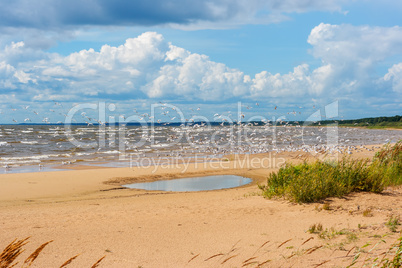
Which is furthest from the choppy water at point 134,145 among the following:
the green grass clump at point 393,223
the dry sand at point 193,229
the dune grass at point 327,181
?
the green grass clump at point 393,223

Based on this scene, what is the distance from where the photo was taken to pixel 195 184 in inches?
741

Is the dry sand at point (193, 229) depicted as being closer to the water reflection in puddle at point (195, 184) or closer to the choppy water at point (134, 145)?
the water reflection in puddle at point (195, 184)

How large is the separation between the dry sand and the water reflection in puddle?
2.42m

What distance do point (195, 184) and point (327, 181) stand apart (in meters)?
9.19

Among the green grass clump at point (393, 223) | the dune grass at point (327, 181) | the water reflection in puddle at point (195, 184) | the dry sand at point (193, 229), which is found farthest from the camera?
the water reflection in puddle at point (195, 184)

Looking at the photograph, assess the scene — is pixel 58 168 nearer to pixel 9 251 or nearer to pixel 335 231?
pixel 335 231

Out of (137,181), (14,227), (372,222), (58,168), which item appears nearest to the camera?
(372,222)

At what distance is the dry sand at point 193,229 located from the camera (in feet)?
21.9

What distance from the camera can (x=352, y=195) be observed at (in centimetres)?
1071

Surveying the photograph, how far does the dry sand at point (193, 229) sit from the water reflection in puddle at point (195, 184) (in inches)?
95.5

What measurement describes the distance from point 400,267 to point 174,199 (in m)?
10.1

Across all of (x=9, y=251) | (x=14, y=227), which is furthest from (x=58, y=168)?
(x=9, y=251)

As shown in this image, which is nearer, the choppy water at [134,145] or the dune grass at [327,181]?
the dune grass at [327,181]

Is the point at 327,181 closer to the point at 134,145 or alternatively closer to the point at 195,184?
the point at 195,184
